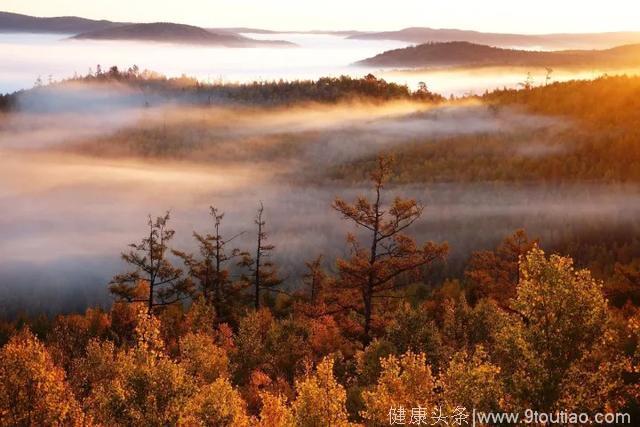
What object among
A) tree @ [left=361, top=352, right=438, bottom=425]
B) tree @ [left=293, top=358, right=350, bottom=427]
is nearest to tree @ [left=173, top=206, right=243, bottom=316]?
tree @ [left=361, top=352, right=438, bottom=425]

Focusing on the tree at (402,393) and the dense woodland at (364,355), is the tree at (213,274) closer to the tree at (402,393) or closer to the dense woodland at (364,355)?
the dense woodland at (364,355)

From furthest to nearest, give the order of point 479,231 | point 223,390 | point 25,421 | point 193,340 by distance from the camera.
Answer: point 479,231
point 193,340
point 25,421
point 223,390

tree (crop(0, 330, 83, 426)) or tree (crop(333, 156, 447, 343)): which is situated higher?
tree (crop(333, 156, 447, 343))

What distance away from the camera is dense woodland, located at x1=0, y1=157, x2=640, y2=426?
19.4 meters

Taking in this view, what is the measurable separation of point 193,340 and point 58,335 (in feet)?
115

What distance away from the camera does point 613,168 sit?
199m

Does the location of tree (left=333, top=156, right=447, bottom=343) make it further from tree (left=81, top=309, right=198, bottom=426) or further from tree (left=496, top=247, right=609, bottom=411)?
tree (left=496, top=247, right=609, bottom=411)

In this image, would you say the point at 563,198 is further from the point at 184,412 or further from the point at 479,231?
the point at 184,412

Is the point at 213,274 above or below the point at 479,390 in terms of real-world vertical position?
below

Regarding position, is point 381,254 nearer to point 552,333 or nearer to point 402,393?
point 402,393

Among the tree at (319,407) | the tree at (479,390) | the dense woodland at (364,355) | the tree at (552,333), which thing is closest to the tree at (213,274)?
the dense woodland at (364,355)

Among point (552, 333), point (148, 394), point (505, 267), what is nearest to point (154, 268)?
point (148, 394)

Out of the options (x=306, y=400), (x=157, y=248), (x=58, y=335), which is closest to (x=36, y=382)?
(x=306, y=400)

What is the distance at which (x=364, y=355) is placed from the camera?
3634 cm
